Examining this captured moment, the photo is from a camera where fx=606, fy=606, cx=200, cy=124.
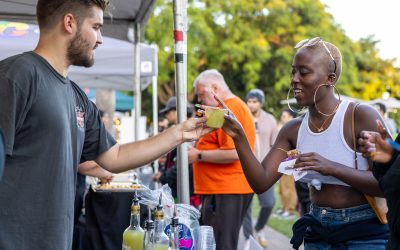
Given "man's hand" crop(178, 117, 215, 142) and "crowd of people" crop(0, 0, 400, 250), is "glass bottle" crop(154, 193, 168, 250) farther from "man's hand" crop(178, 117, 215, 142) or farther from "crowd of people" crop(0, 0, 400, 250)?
"man's hand" crop(178, 117, 215, 142)

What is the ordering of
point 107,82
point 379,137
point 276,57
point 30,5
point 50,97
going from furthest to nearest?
1. point 276,57
2. point 107,82
3. point 30,5
4. point 50,97
5. point 379,137

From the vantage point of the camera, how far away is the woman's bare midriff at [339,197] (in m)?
3.07

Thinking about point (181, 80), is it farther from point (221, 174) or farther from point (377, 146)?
point (377, 146)

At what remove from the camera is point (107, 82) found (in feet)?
40.2

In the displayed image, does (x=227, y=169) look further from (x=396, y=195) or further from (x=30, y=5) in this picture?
(x=396, y=195)

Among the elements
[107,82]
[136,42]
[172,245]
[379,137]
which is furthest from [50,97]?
[107,82]

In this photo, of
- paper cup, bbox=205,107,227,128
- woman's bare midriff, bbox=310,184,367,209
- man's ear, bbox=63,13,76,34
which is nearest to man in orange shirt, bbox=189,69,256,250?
paper cup, bbox=205,107,227,128

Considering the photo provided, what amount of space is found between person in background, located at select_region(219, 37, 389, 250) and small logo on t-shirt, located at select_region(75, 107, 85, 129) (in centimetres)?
85

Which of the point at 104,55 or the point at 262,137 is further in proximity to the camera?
the point at 262,137

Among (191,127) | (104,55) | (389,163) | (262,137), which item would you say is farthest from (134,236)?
(262,137)

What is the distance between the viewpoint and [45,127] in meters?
2.49

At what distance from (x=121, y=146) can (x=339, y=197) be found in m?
1.16

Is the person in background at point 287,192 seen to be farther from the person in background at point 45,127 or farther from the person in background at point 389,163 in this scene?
the person in background at point 389,163

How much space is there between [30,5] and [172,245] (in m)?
3.09
